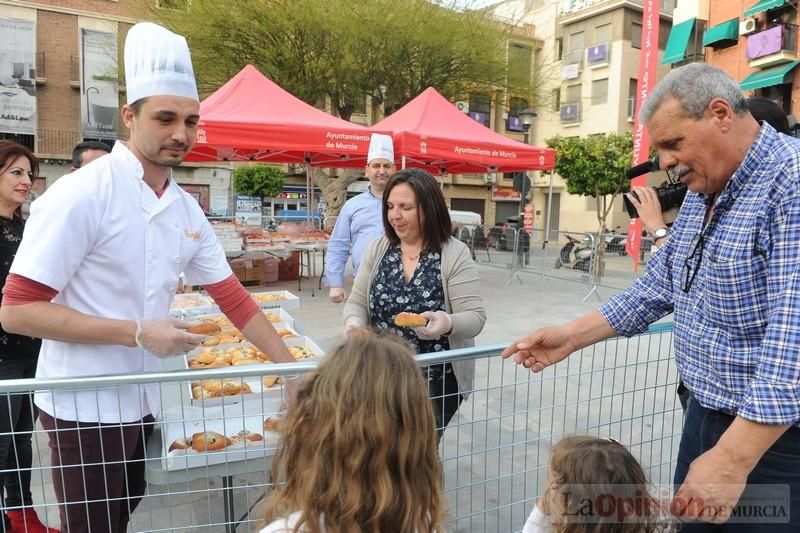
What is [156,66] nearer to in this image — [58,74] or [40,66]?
[40,66]

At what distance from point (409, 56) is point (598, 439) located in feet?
47.1

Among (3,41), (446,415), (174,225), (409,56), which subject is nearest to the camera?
(174,225)

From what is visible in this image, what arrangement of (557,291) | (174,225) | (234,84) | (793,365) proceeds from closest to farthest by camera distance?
(793,365)
(174,225)
(234,84)
(557,291)

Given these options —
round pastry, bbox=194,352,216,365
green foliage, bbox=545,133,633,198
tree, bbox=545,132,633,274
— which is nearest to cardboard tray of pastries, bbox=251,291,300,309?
round pastry, bbox=194,352,216,365

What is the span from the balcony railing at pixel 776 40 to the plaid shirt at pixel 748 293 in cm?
2228

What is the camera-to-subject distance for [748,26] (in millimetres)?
19688

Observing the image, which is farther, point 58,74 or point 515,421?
point 58,74

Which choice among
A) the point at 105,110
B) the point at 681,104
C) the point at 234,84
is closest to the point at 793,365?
the point at 681,104

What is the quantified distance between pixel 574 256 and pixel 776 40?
44.1 ft

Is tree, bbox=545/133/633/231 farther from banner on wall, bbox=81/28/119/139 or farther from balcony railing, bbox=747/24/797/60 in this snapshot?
banner on wall, bbox=81/28/119/139

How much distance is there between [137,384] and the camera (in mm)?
1557

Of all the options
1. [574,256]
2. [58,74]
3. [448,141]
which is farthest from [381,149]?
[58,74]

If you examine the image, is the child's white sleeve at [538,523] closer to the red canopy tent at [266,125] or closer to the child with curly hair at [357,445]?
the child with curly hair at [357,445]

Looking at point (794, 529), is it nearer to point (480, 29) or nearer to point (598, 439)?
point (598, 439)
